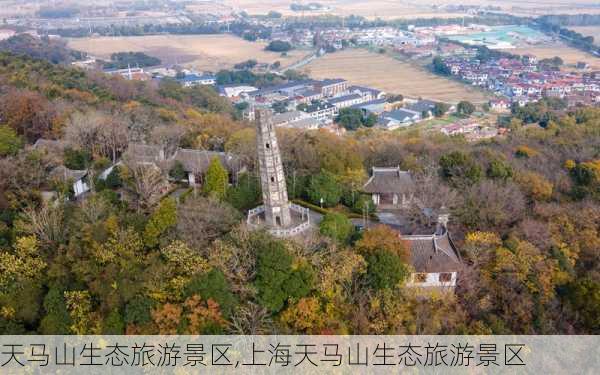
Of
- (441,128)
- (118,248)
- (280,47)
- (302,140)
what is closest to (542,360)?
(118,248)

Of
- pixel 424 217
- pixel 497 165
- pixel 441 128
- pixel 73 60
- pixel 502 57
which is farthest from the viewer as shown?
pixel 502 57

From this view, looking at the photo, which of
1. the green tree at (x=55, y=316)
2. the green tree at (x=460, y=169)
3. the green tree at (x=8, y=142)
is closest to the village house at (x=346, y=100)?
the green tree at (x=460, y=169)

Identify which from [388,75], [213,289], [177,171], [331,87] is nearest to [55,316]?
[213,289]

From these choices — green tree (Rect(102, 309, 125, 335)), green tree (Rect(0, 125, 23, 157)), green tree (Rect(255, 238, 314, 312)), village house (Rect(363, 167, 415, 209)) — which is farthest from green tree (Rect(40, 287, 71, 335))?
village house (Rect(363, 167, 415, 209))

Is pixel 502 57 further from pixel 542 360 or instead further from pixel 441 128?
pixel 542 360

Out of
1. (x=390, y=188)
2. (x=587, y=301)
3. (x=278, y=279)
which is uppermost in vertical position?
(x=278, y=279)

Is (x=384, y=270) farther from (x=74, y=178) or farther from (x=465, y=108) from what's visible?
(x=465, y=108)
